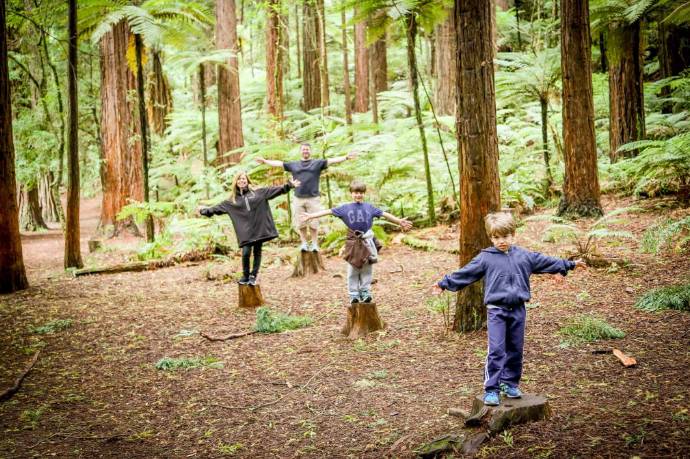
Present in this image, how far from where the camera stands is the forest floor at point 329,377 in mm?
3896

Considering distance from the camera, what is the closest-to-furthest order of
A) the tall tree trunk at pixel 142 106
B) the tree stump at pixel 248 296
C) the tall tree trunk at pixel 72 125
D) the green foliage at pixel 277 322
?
the green foliage at pixel 277 322 → the tree stump at pixel 248 296 → the tall tree trunk at pixel 72 125 → the tall tree trunk at pixel 142 106

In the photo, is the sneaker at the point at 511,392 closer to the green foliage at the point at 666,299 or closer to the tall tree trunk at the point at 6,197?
the green foliage at the point at 666,299

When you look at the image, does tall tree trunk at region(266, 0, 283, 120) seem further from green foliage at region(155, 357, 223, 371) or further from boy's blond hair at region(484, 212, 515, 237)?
boy's blond hair at region(484, 212, 515, 237)

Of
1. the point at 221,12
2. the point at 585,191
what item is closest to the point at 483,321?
the point at 585,191

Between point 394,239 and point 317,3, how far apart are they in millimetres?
6986

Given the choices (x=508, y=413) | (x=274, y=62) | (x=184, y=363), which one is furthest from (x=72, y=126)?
(x=508, y=413)

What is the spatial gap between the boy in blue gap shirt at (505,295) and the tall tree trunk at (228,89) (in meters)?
11.9

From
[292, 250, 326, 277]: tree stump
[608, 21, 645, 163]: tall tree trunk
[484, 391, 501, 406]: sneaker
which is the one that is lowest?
[484, 391, 501, 406]: sneaker

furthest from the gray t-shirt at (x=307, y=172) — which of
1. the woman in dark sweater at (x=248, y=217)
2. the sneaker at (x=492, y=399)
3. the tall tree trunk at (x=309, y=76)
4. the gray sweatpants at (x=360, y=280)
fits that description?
the tall tree trunk at (x=309, y=76)

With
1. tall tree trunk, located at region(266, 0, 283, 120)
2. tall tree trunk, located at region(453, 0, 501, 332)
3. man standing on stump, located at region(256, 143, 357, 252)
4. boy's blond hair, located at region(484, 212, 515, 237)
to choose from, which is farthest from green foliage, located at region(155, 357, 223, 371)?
tall tree trunk, located at region(266, 0, 283, 120)

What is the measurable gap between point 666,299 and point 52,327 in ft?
25.0

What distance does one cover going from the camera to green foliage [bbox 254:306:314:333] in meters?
7.16

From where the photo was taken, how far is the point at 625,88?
12094 mm

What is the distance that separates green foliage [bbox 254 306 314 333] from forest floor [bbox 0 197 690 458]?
0.17 metres
